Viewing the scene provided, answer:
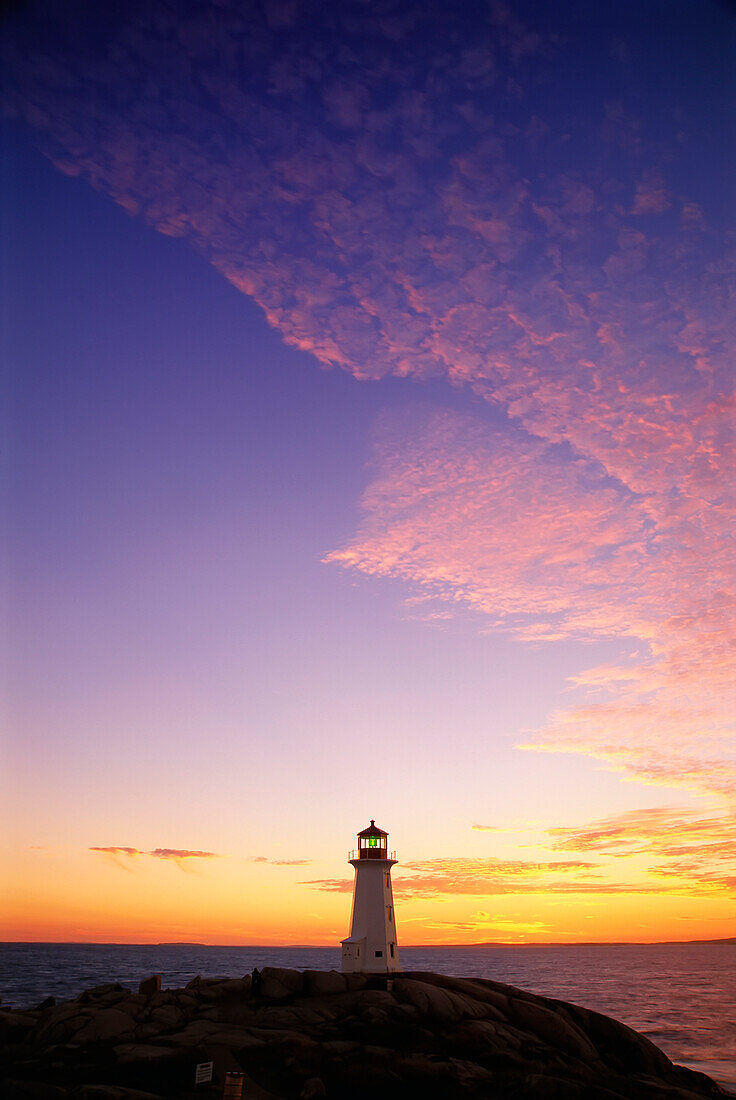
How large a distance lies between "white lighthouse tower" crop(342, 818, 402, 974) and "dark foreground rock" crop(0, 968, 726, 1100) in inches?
139

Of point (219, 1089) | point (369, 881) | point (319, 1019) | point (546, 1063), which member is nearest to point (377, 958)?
point (369, 881)

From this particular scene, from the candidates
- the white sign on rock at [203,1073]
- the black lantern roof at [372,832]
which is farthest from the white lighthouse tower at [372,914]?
the white sign on rock at [203,1073]

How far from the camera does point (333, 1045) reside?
28750 millimetres

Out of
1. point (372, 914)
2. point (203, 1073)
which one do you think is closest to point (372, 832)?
point (372, 914)

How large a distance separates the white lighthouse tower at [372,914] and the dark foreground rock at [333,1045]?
139 inches

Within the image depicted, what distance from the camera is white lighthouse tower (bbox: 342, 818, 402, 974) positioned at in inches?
1529

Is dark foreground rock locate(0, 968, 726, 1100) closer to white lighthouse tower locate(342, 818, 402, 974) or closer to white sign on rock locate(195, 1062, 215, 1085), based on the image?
white sign on rock locate(195, 1062, 215, 1085)

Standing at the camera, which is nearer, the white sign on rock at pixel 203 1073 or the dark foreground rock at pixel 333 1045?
the white sign on rock at pixel 203 1073

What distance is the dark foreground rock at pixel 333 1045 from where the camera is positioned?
26797 mm

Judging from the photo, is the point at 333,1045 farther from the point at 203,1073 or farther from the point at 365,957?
the point at 365,957

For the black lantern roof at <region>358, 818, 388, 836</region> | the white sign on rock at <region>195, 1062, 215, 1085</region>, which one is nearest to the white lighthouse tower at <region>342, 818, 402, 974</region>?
the black lantern roof at <region>358, 818, 388, 836</region>

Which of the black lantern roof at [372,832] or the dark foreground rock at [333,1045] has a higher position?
the black lantern roof at [372,832]

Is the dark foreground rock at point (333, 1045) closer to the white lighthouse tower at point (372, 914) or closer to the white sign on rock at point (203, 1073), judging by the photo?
the white sign on rock at point (203, 1073)

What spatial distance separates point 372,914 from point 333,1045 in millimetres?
11488
